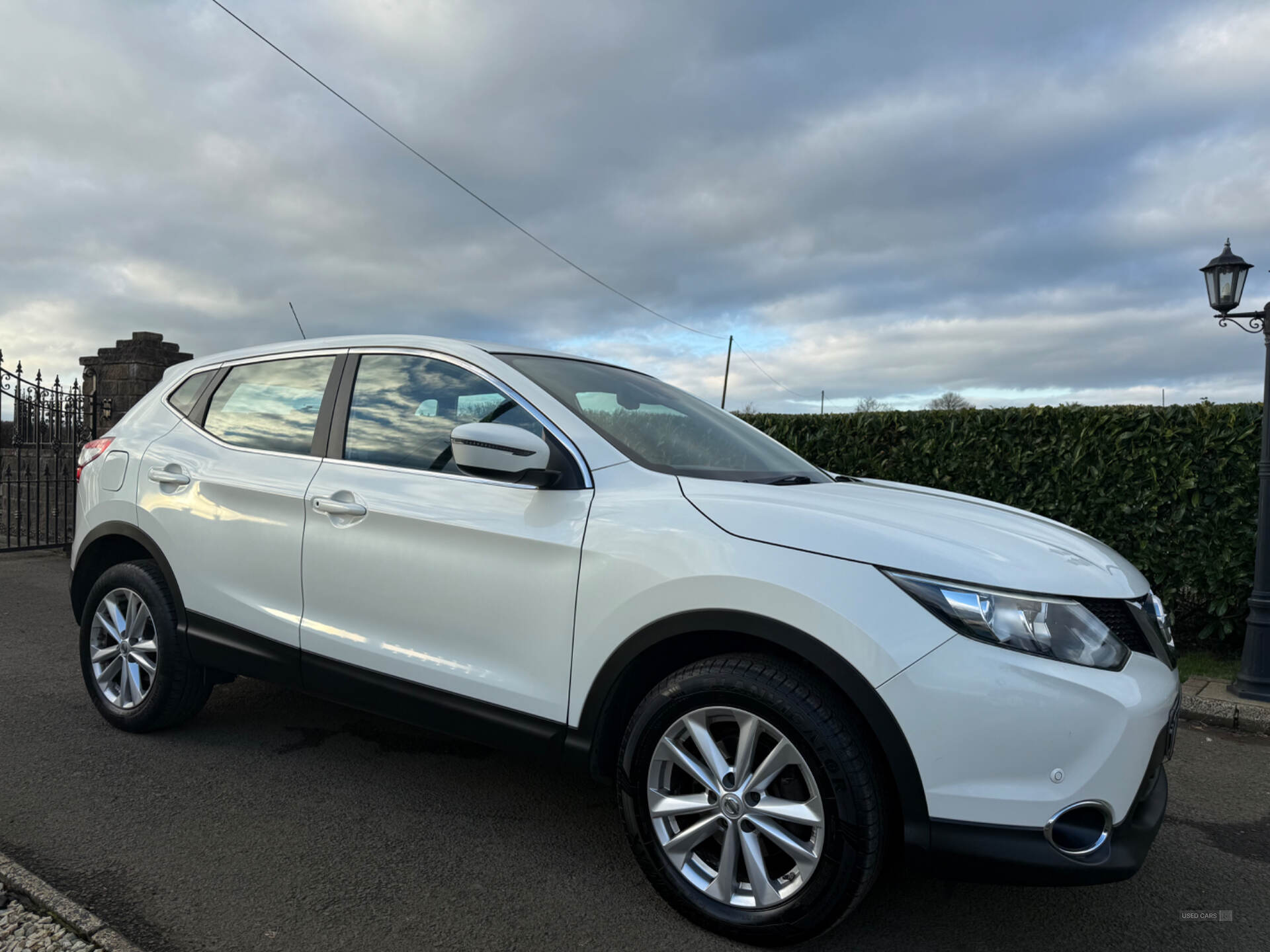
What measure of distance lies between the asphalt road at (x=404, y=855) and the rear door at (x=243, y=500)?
53 cm

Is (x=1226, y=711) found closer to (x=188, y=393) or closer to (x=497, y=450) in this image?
(x=497, y=450)

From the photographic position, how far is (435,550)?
277cm

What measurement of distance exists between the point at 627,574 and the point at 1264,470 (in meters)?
4.77

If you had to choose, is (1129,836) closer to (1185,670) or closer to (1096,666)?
(1096,666)

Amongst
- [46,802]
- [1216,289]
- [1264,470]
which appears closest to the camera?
[46,802]

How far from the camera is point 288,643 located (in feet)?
10.3

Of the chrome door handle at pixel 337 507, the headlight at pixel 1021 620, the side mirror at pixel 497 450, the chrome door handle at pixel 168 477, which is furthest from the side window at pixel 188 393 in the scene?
the headlight at pixel 1021 620

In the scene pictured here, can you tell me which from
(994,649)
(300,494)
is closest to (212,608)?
(300,494)

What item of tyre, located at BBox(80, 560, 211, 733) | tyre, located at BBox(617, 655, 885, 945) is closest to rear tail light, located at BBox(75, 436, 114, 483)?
tyre, located at BBox(80, 560, 211, 733)

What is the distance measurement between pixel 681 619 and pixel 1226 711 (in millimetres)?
4097

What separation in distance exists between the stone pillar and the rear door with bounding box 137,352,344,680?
6.35m

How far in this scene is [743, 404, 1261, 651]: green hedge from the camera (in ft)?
18.7

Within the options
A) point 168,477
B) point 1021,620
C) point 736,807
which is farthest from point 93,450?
point 1021,620

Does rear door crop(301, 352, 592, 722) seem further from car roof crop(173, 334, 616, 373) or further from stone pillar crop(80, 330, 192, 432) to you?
stone pillar crop(80, 330, 192, 432)
